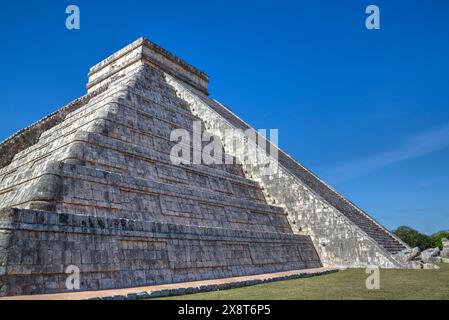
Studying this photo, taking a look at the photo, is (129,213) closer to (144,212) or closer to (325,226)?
(144,212)

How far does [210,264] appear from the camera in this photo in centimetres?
883

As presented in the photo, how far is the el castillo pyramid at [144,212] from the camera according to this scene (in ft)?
20.6

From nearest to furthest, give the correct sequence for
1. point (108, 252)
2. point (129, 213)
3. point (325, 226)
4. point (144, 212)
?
point (108, 252) < point (129, 213) < point (144, 212) < point (325, 226)

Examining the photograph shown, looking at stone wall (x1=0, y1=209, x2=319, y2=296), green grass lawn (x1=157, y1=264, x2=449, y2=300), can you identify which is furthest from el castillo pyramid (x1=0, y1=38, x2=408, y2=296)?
Answer: green grass lawn (x1=157, y1=264, x2=449, y2=300)

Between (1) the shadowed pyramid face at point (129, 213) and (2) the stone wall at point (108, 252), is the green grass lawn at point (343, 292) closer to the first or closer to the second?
(2) the stone wall at point (108, 252)

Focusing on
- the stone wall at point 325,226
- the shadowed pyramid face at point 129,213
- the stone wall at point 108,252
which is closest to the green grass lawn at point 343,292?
the stone wall at point 108,252

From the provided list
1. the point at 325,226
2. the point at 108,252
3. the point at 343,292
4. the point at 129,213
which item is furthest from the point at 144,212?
the point at 325,226

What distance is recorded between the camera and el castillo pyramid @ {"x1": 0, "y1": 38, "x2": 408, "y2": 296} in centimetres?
628

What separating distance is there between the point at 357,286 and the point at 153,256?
438 cm

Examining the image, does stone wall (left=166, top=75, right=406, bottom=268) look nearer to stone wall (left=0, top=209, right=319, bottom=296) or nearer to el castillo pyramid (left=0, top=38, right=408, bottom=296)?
el castillo pyramid (left=0, top=38, right=408, bottom=296)

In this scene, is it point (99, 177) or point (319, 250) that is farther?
point (319, 250)

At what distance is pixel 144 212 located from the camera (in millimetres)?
8797
